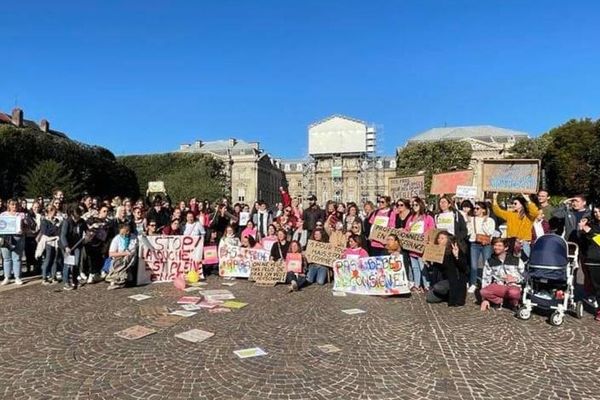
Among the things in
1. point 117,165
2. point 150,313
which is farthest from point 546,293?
point 117,165

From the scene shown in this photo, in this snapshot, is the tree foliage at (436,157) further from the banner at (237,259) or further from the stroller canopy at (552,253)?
the stroller canopy at (552,253)

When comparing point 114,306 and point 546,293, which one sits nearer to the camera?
point 546,293

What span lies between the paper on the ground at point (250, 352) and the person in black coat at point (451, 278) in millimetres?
4554

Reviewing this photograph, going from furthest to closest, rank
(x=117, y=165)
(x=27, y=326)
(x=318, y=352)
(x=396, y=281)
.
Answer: (x=117, y=165), (x=396, y=281), (x=27, y=326), (x=318, y=352)

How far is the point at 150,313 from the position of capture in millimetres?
8281

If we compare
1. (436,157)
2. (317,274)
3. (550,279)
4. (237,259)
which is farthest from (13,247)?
(436,157)

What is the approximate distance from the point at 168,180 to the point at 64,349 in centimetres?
6662

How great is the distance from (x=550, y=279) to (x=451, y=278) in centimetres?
191

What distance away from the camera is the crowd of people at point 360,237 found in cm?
916

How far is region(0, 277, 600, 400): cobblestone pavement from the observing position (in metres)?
4.95

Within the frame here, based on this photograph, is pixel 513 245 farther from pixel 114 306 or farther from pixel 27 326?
pixel 27 326

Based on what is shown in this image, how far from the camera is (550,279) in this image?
781 cm

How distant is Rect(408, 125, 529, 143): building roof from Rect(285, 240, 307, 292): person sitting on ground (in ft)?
279

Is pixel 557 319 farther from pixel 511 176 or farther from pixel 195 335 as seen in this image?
pixel 195 335
